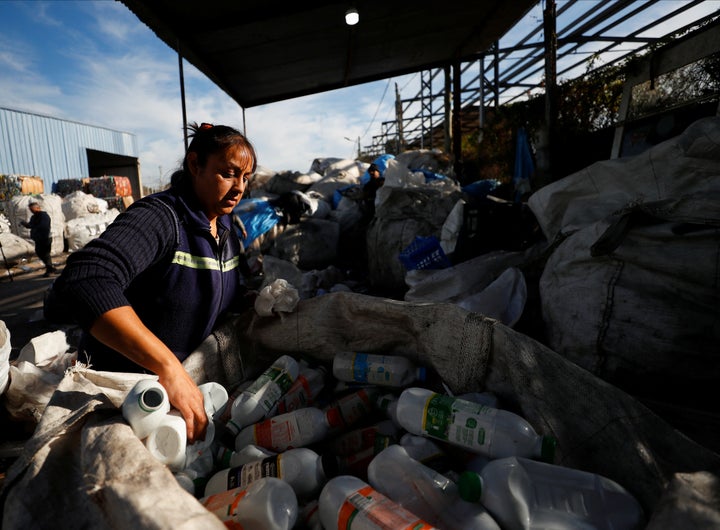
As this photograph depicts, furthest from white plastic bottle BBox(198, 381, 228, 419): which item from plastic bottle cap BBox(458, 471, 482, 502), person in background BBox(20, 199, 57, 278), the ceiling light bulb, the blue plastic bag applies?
person in background BBox(20, 199, 57, 278)

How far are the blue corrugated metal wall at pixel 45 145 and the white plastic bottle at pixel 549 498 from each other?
20.8 meters

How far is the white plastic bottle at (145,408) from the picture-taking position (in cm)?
96

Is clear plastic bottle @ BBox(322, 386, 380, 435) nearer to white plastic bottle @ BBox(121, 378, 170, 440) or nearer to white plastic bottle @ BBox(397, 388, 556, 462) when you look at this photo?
white plastic bottle @ BBox(397, 388, 556, 462)

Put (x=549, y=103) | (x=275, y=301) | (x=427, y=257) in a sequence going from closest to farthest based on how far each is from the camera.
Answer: (x=275, y=301)
(x=427, y=257)
(x=549, y=103)

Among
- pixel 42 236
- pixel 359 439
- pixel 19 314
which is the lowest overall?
pixel 19 314

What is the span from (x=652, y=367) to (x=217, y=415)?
176 cm

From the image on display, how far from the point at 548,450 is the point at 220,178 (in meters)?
1.55

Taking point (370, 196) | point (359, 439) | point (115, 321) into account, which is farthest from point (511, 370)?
point (370, 196)

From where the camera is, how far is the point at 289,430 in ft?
4.27

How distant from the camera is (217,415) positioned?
1.43 meters

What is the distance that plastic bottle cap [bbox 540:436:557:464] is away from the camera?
1023mm

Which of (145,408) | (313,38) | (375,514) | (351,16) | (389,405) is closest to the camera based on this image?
(375,514)

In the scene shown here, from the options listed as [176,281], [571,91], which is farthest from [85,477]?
[571,91]

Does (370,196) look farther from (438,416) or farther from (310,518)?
(310,518)
